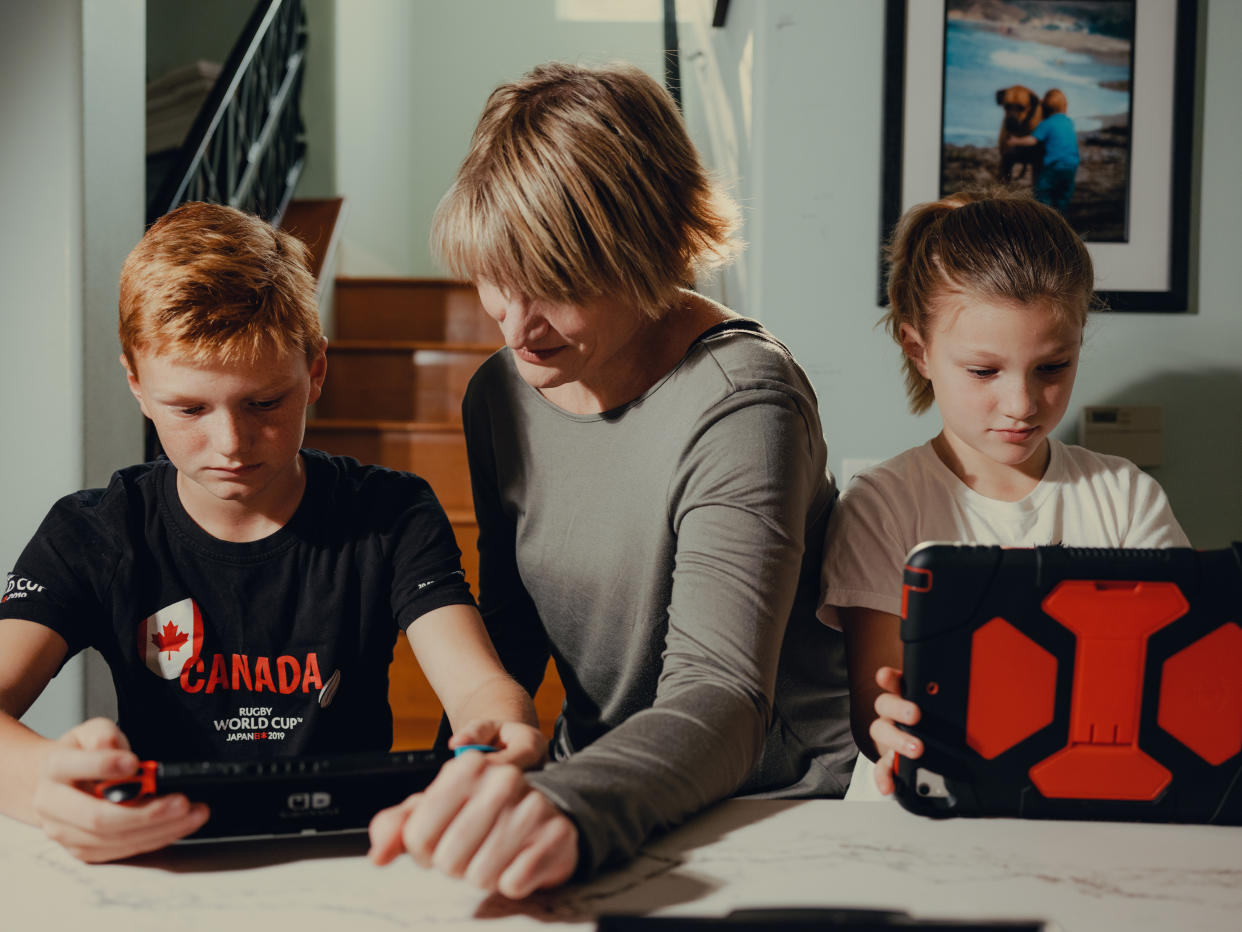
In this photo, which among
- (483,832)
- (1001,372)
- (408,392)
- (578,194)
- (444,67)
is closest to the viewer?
(483,832)

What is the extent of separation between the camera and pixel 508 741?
30.6 inches

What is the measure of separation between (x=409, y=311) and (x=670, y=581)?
10.2ft

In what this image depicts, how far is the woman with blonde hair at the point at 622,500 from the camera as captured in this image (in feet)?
2.12

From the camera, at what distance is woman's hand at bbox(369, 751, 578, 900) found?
573mm

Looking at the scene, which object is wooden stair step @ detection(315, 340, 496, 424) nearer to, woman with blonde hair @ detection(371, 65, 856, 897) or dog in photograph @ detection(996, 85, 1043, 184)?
dog in photograph @ detection(996, 85, 1043, 184)

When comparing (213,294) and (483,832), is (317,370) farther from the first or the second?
(483,832)

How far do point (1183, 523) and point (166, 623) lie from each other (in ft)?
5.07

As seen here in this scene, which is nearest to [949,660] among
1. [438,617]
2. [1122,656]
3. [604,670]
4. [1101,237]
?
[1122,656]

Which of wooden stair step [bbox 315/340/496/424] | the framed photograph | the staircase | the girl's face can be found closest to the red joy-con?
the girl's face

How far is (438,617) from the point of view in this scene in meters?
1.05

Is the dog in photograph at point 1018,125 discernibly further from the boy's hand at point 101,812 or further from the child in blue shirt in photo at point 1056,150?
the boy's hand at point 101,812

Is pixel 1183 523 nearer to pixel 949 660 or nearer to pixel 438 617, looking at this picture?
pixel 949 660

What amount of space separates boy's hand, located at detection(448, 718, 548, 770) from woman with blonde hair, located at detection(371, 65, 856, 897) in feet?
0.24

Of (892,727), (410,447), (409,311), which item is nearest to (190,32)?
(409,311)
